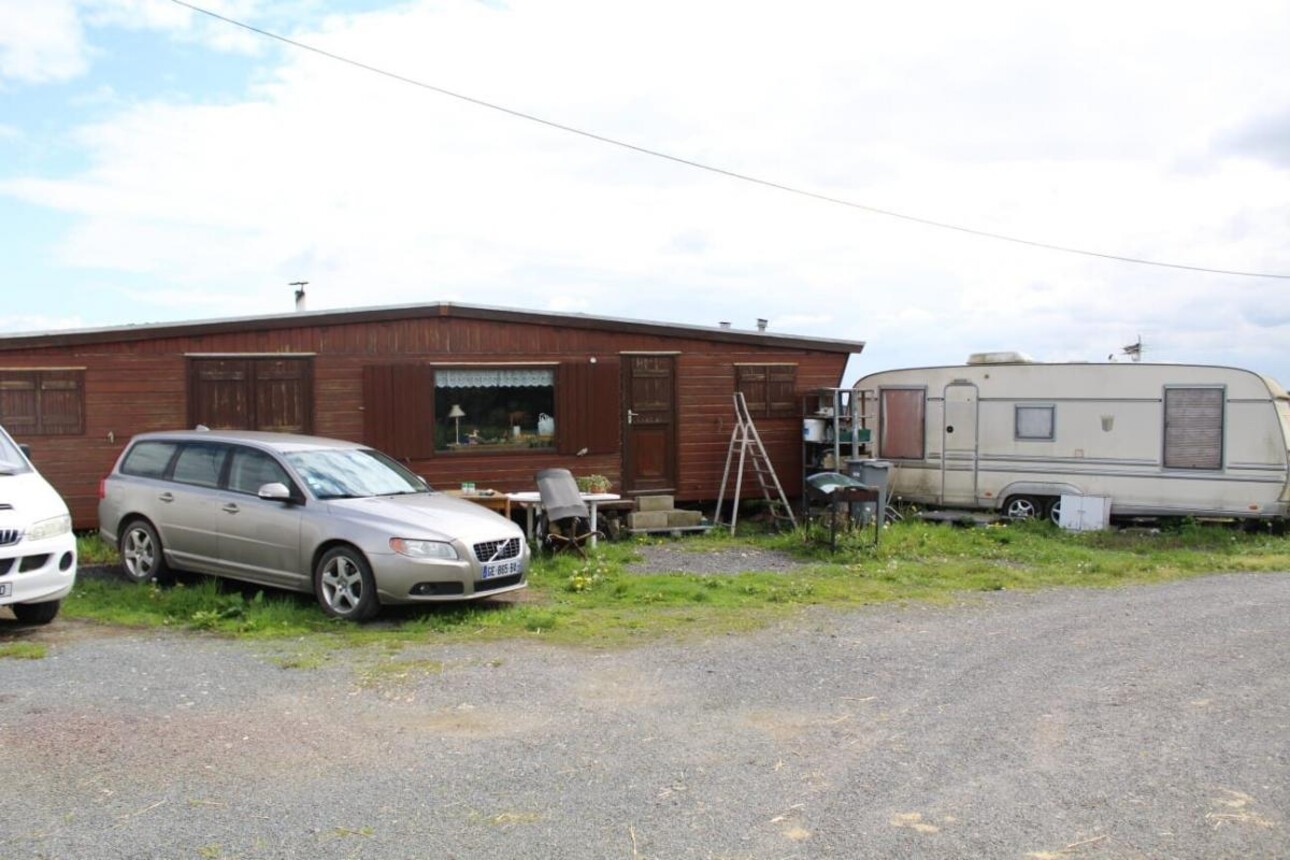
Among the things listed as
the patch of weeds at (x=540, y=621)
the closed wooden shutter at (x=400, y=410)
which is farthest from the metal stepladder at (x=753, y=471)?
the patch of weeds at (x=540, y=621)

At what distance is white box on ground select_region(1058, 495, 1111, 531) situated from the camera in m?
15.2

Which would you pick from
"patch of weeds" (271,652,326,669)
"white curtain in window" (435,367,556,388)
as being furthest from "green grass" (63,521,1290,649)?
"white curtain in window" (435,367,556,388)

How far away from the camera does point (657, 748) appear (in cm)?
542

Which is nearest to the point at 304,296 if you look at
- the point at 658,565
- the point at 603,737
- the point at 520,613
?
the point at 658,565

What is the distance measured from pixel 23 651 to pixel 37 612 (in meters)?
1.09

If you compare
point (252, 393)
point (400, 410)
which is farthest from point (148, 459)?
point (400, 410)

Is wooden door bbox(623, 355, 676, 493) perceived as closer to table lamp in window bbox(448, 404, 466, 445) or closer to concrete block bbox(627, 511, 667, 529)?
concrete block bbox(627, 511, 667, 529)

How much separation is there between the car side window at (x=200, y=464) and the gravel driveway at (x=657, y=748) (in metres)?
1.96

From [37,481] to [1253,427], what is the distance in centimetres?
1406

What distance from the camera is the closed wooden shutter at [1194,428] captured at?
579 inches

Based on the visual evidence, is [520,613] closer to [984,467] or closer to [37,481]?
[37,481]

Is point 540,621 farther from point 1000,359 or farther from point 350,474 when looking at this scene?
point 1000,359

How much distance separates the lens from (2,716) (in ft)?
19.3

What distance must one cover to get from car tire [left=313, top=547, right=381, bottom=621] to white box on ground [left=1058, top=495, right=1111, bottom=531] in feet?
34.4
